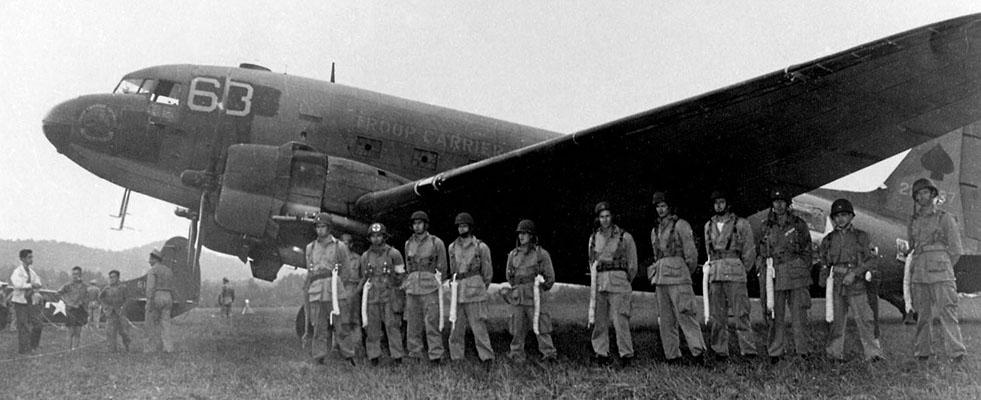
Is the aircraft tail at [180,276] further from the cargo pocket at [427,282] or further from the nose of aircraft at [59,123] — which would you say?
the cargo pocket at [427,282]

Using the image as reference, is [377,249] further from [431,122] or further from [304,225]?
[431,122]

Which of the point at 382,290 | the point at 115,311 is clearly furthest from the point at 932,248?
the point at 115,311

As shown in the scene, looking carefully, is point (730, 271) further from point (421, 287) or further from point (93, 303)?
point (93, 303)

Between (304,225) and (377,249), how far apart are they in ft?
3.18

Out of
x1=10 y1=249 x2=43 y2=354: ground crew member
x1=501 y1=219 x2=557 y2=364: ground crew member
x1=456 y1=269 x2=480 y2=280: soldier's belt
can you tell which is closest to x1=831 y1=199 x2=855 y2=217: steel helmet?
x1=501 y1=219 x2=557 y2=364: ground crew member

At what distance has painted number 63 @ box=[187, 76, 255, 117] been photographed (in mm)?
9016

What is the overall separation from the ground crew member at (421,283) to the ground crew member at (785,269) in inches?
135

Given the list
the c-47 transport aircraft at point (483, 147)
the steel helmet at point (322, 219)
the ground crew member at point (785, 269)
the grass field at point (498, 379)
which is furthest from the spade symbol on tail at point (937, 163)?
the steel helmet at point (322, 219)

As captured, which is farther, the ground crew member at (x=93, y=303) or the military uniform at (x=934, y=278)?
the ground crew member at (x=93, y=303)

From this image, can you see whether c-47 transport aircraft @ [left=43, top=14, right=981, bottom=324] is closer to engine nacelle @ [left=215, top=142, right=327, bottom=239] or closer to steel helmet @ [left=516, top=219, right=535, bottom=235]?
engine nacelle @ [left=215, top=142, right=327, bottom=239]

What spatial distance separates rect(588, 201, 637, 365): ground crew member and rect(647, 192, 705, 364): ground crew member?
30 centimetres

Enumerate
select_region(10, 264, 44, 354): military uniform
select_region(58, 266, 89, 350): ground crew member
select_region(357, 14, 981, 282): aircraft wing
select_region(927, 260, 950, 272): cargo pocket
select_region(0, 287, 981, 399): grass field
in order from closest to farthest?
select_region(0, 287, 981, 399): grass field < select_region(357, 14, 981, 282): aircraft wing < select_region(927, 260, 950, 272): cargo pocket < select_region(10, 264, 44, 354): military uniform < select_region(58, 266, 89, 350): ground crew member

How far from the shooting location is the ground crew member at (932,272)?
5902 millimetres

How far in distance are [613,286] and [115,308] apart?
834 centimetres
